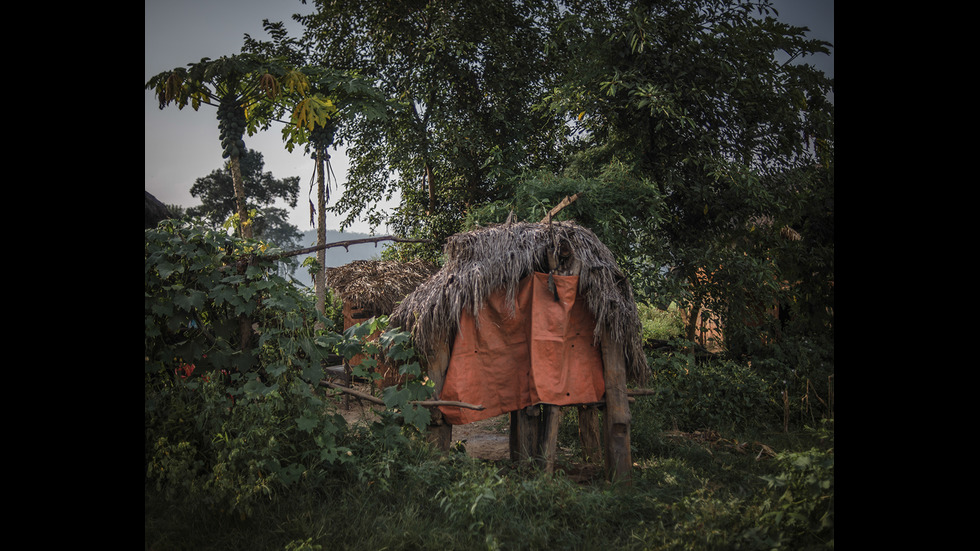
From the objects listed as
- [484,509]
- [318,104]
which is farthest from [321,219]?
[484,509]

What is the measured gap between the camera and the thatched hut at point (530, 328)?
510 centimetres

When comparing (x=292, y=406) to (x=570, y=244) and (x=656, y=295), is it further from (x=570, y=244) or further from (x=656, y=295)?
(x=656, y=295)

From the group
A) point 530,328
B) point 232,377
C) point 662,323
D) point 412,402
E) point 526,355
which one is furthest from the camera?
point 662,323

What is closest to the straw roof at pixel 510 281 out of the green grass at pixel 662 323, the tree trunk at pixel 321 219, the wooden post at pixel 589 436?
the wooden post at pixel 589 436

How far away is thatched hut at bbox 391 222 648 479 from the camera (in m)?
5.10

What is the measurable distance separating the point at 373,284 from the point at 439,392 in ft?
23.2

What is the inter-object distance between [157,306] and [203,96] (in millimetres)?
4395

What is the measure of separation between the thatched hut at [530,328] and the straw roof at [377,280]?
6046mm

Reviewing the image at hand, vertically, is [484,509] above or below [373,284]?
below

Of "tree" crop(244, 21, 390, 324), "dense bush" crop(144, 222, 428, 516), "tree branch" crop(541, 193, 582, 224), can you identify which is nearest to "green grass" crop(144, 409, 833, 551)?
"dense bush" crop(144, 222, 428, 516)

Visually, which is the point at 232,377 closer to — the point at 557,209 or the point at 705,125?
the point at 557,209

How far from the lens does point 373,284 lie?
1184 centimetres

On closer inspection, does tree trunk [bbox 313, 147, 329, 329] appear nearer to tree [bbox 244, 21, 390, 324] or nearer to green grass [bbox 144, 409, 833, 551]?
tree [bbox 244, 21, 390, 324]

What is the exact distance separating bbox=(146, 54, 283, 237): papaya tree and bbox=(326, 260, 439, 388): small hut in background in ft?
13.7
